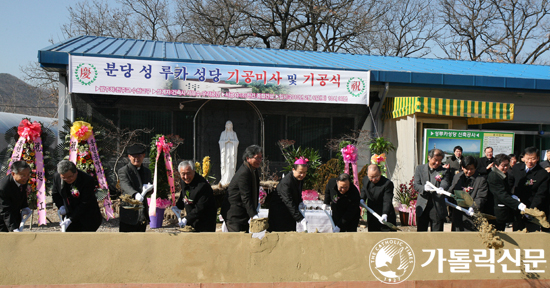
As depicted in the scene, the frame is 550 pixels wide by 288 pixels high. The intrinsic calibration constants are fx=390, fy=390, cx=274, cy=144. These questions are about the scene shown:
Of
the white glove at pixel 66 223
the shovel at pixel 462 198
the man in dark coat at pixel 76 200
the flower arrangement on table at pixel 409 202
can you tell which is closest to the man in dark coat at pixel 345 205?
the shovel at pixel 462 198

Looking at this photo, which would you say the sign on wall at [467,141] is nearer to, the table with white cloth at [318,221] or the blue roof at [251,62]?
the blue roof at [251,62]

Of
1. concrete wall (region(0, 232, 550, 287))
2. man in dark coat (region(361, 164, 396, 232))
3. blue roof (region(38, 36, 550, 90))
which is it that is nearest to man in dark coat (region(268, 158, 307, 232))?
concrete wall (region(0, 232, 550, 287))

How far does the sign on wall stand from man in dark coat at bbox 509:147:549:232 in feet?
7.07

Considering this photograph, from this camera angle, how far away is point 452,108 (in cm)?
839

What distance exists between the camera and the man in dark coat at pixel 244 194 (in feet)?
14.6

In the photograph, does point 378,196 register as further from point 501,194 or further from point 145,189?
point 145,189

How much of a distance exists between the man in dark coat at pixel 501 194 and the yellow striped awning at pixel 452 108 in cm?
277

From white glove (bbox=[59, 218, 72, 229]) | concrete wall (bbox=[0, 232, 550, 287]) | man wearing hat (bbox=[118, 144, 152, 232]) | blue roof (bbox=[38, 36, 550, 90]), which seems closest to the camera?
concrete wall (bbox=[0, 232, 550, 287])

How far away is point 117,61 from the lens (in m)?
7.93

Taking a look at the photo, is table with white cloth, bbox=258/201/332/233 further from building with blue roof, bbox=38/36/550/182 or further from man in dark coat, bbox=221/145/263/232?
building with blue roof, bbox=38/36/550/182

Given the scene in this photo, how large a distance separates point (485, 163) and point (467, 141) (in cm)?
114

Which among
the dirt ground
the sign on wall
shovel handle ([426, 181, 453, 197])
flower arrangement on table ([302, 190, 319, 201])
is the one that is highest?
the sign on wall

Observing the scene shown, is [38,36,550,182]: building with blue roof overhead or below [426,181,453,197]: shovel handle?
overhead

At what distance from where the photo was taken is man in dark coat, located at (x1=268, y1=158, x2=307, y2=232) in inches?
182
